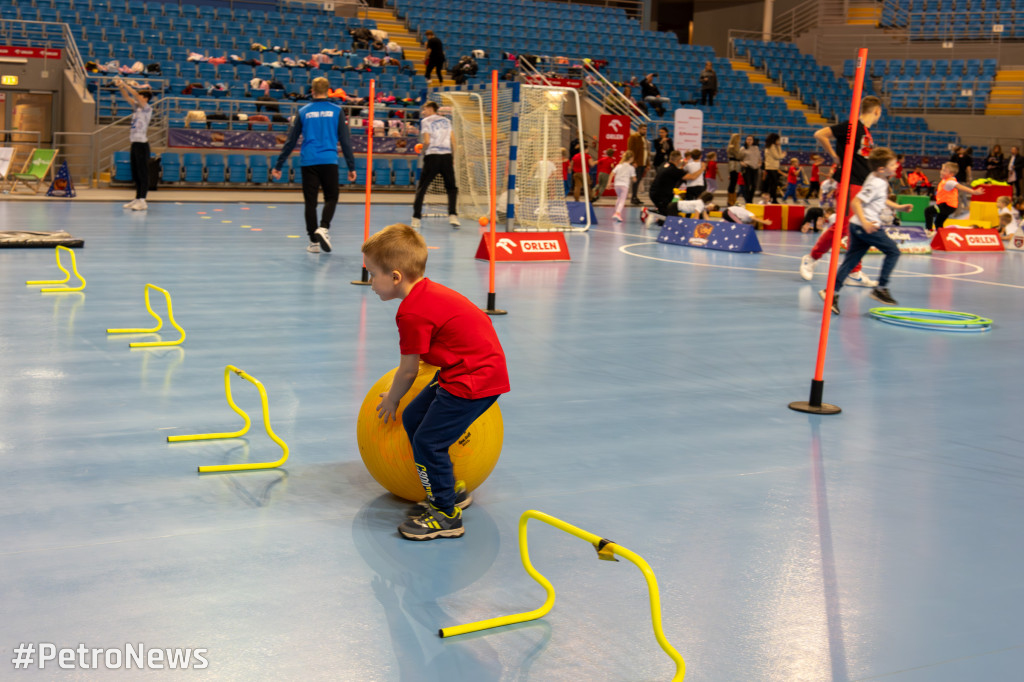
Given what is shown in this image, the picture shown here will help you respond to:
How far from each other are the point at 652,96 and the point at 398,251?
92.4 ft

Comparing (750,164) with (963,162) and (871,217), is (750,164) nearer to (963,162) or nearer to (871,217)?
(963,162)

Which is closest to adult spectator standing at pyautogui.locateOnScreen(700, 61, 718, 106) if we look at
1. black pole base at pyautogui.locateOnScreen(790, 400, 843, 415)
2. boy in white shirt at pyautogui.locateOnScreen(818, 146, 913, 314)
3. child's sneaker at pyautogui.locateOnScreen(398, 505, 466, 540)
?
boy in white shirt at pyautogui.locateOnScreen(818, 146, 913, 314)

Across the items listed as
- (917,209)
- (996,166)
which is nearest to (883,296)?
(917,209)

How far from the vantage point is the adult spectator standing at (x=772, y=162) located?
74.4 feet

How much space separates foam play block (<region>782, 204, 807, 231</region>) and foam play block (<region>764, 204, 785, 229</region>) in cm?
8

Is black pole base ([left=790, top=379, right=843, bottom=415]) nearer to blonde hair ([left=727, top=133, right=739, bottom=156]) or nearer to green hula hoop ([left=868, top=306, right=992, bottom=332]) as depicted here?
green hula hoop ([left=868, top=306, right=992, bottom=332])

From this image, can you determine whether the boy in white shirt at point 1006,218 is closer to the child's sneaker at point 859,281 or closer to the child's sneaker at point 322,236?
the child's sneaker at point 859,281

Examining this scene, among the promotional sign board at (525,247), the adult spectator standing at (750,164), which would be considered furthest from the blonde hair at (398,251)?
the adult spectator standing at (750,164)

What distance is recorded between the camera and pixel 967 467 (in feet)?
16.5

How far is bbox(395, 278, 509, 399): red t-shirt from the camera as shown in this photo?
3.62 metres

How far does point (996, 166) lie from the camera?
29.8 metres

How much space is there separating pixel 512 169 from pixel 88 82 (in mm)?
15927

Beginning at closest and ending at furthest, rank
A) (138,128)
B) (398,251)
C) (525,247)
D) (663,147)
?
1. (398,251)
2. (525,247)
3. (138,128)
4. (663,147)

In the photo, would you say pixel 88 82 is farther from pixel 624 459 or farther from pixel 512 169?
pixel 624 459
